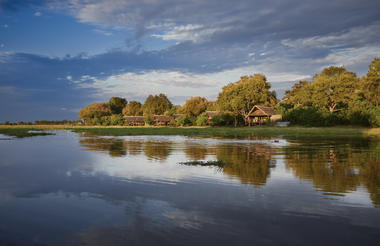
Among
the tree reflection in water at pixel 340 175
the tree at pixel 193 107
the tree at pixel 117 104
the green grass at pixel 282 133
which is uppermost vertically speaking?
the tree at pixel 117 104

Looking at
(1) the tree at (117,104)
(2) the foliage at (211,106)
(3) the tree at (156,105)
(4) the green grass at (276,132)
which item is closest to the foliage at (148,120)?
(3) the tree at (156,105)

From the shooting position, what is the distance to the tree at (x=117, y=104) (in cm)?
15912

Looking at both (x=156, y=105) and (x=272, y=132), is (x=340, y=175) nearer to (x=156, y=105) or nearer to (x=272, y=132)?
(x=272, y=132)

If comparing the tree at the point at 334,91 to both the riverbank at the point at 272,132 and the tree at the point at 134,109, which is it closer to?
the riverbank at the point at 272,132

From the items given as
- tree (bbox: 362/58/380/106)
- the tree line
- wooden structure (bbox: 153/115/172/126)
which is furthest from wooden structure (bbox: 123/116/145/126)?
tree (bbox: 362/58/380/106)

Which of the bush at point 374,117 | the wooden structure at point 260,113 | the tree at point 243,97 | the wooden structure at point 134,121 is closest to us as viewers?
the bush at point 374,117

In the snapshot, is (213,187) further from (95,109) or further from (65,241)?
(95,109)

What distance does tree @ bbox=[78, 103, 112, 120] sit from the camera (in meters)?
134

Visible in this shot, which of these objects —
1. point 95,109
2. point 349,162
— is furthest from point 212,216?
point 95,109

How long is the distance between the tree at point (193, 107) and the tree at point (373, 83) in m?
54.0

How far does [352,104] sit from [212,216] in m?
62.5

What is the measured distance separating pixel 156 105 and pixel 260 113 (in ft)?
225

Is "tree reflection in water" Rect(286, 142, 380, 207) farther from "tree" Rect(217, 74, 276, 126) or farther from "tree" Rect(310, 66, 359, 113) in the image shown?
"tree" Rect(217, 74, 276, 126)

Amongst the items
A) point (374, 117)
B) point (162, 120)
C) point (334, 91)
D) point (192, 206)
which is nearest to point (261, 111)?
point (334, 91)
